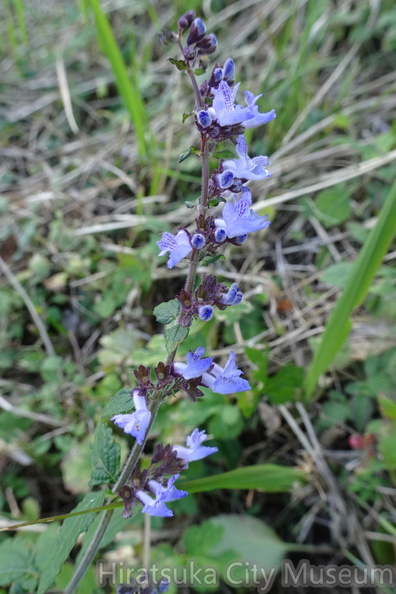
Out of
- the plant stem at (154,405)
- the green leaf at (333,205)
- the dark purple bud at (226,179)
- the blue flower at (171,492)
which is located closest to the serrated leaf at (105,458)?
the plant stem at (154,405)

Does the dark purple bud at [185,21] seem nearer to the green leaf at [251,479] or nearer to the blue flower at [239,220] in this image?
the blue flower at [239,220]

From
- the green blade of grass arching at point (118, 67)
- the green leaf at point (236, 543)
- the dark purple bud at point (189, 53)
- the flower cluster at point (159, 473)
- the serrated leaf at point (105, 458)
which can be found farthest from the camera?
the green blade of grass arching at point (118, 67)

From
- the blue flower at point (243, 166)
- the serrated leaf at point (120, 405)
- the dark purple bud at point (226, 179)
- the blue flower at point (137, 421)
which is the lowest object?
the blue flower at point (137, 421)

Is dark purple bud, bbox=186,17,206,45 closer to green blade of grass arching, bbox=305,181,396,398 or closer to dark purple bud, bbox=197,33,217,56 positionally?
dark purple bud, bbox=197,33,217,56

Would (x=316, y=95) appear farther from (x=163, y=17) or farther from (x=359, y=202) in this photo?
(x=163, y=17)

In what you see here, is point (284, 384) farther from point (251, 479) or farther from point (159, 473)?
point (159, 473)

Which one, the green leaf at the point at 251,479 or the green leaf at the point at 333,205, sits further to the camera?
the green leaf at the point at 333,205

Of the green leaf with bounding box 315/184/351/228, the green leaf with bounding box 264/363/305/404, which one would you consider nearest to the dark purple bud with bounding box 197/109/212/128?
the green leaf with bounding box 264/363/305/404
